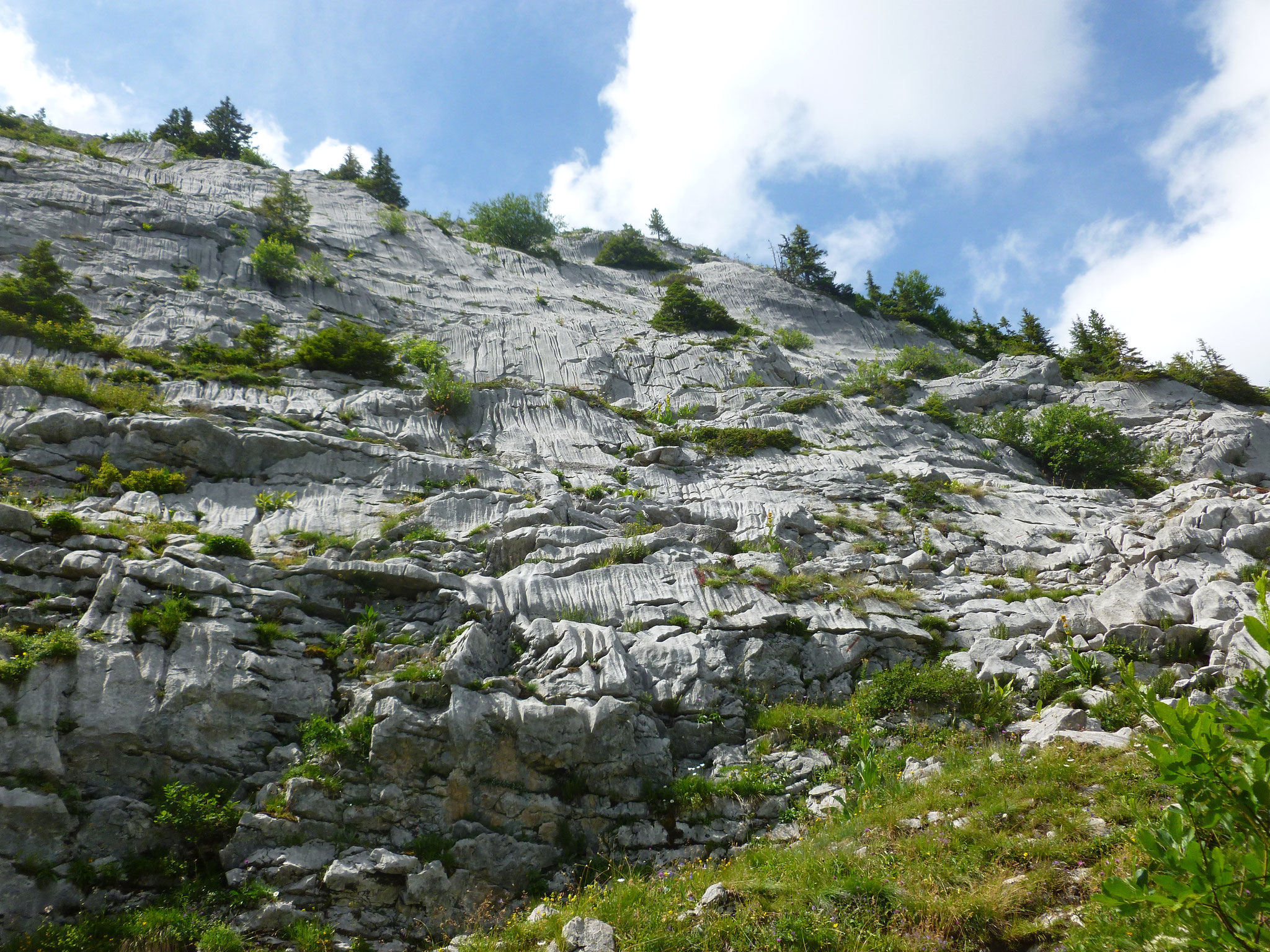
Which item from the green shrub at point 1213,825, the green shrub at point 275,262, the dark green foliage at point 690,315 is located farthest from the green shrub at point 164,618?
the dark green foliage at point 690,315

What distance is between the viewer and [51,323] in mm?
19016

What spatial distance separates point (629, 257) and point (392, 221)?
59.3 feet

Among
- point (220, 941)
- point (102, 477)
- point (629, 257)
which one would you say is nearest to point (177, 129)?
point (629, 257)

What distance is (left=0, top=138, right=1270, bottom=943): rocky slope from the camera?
8.86m

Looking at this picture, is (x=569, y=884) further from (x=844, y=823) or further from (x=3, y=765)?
(x=3, y=765)

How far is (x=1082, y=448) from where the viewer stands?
24.2m

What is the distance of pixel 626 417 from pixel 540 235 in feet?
91.5

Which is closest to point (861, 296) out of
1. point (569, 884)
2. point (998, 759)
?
point (998, 759)

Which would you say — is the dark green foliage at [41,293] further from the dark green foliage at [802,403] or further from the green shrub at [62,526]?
the dark green foliage at [802,403]

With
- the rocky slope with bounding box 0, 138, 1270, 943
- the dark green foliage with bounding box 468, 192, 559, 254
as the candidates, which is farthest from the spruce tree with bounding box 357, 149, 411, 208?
the rocky slope with bounding box 0, 138, 1270, 943

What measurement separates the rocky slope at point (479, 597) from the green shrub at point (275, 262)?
7.33ft

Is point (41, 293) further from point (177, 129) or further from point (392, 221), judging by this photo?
point (177, 129)

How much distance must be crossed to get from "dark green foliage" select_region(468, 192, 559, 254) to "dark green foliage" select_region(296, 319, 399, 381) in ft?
81.2

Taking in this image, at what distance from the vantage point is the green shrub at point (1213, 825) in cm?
254
